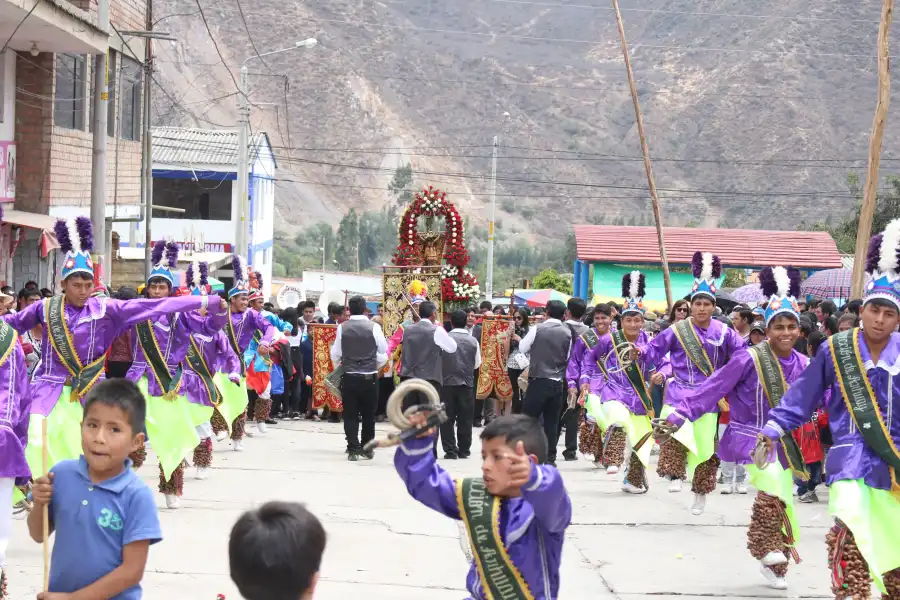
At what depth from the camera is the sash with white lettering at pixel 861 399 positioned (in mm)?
7086

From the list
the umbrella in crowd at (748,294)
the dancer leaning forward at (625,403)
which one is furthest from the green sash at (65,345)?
the umbrella in crowd at (748,294)

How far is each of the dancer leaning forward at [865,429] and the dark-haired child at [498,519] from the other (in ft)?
8.72

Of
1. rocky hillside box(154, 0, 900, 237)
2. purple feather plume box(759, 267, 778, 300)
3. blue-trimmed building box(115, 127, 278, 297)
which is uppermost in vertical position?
rocky hillside box(154, 0, 900, 237)

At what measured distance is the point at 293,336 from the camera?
22.0 m

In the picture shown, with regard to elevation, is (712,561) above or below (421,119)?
below

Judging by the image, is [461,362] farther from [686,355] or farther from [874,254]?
[874,254]

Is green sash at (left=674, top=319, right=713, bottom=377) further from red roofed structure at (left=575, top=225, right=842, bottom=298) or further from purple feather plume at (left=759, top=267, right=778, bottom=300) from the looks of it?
red roofed structure at (left=575, top=225, right=842, bottom=298)

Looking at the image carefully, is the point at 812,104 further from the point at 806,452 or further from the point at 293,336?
the point at 806,452

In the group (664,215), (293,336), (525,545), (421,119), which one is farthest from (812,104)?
(525,545)

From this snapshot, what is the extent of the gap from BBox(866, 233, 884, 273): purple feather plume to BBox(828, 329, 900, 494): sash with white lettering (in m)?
0.40

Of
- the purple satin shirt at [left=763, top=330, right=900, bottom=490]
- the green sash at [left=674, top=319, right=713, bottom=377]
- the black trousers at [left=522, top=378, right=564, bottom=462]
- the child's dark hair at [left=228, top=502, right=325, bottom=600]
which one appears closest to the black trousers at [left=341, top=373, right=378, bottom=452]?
the black trousers at [left=522, top=378, right=564, bottom=462]

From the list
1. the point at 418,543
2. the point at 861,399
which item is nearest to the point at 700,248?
the point at 418,543

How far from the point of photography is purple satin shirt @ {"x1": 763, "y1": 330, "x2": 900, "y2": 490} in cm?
713

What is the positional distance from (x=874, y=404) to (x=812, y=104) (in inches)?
3567
